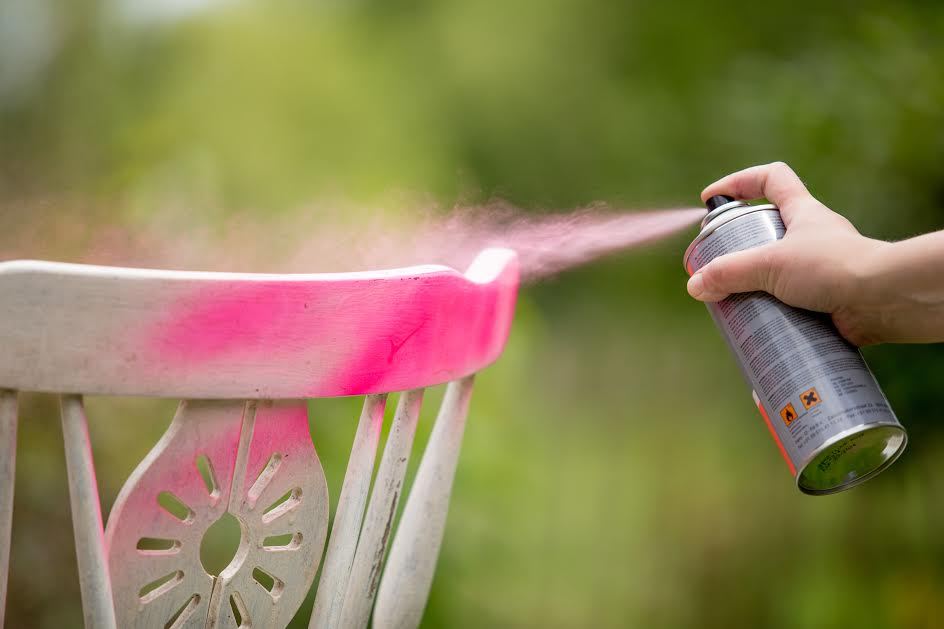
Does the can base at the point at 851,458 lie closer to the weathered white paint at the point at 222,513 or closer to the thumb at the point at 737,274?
the thumb at the point at 737,274

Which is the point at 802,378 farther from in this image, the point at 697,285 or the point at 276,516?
the point at 276,516

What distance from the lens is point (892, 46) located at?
208 centimetres

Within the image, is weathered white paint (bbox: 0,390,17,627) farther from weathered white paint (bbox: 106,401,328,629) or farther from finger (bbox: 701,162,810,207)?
finger (bbox: 701,162,810,207)

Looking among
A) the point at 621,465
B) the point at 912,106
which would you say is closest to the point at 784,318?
the point at 912,106

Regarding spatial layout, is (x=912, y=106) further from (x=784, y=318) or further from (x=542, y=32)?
(x=784, y=318)

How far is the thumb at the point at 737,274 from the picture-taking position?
69 centimetres

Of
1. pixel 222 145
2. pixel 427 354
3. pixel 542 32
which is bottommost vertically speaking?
pixel 427 354

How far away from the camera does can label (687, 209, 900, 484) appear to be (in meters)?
0.68

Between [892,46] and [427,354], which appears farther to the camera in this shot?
[892,46]

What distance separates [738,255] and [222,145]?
2145 millimetres

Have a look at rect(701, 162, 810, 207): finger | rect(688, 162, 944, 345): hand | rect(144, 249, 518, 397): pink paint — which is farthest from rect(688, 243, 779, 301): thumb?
rect(144, 249, 518, 397): pink paint

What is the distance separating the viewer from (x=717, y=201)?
79 centimetres

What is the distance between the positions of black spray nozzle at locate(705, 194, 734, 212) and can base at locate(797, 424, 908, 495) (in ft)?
0.81

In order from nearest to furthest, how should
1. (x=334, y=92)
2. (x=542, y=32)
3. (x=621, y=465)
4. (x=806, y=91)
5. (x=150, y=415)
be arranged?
(x=150, y=415) → (x=806, y=91) → (x=621, y=465) → (x=334, y=92) → (x=542, y=32)
